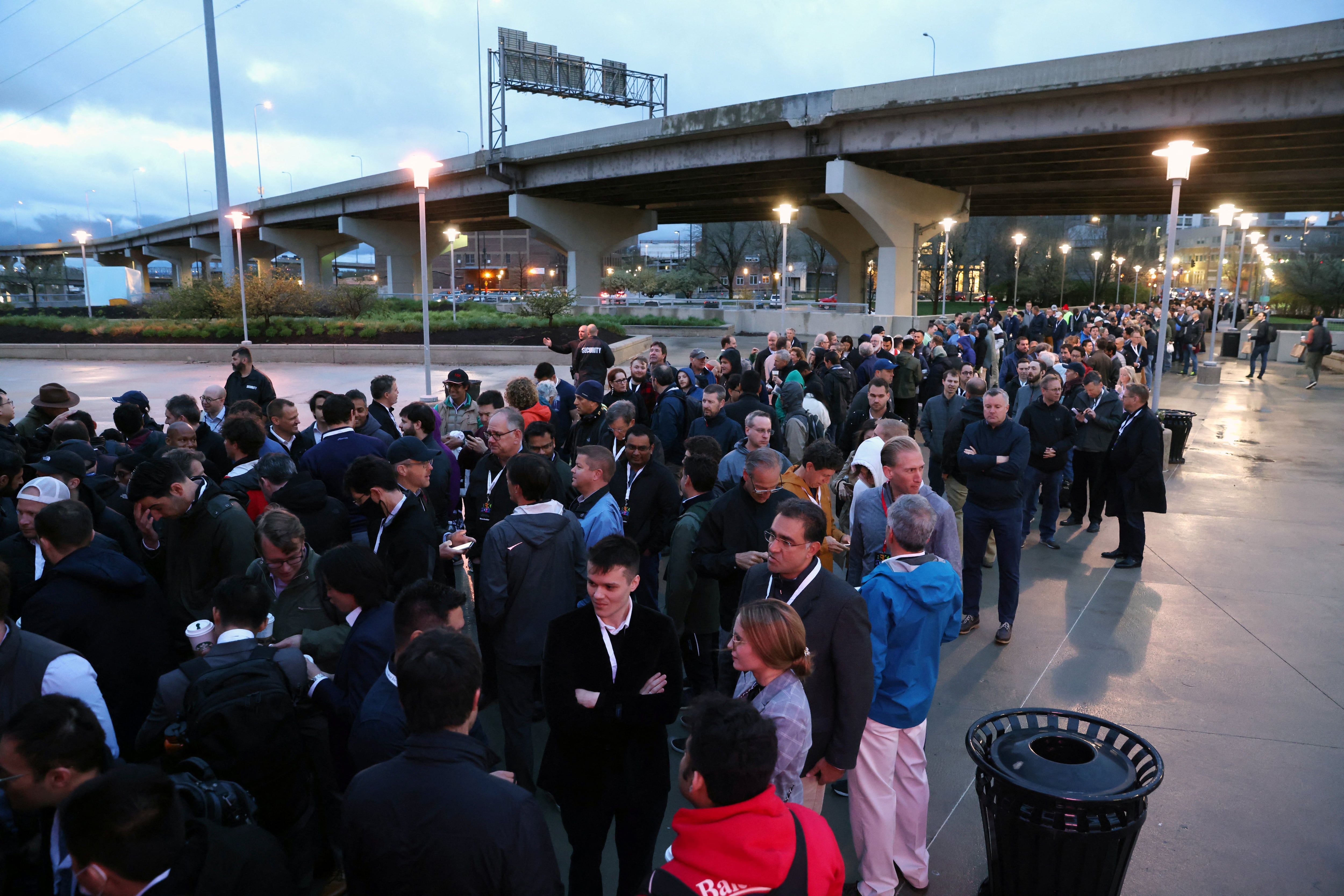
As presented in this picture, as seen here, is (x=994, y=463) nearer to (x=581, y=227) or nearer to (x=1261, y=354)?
(x=1261, y=354)

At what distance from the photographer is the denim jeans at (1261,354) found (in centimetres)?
2511

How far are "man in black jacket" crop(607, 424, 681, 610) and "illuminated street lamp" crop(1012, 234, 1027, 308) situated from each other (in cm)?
4539

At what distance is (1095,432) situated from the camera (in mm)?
9141

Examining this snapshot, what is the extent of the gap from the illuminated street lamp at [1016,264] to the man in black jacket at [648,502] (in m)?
45.4

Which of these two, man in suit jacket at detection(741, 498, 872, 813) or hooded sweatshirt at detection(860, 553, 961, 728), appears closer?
man in suit jacket at detection(741, 498, 872, 813)

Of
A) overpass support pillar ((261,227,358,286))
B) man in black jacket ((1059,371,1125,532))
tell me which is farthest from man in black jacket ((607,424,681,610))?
overpass support pillar ((261,227,358,286))

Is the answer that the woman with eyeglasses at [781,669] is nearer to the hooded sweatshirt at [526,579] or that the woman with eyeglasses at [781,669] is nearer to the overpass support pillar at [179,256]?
the hooded sweatshirt at [526,579]

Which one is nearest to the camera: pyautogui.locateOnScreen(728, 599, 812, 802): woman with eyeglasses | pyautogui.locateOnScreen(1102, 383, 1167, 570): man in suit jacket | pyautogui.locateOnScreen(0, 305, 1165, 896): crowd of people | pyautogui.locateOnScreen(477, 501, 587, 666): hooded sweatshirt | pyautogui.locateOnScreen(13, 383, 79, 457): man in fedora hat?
pyautogui.locateOnScreen(0, 305, 1165, 896): crowd of people

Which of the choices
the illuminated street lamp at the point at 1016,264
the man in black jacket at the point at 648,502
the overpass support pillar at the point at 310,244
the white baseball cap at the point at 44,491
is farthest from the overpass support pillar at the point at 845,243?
the white baseball cap at the point at 44,491

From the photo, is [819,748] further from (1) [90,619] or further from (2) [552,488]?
(1) [90,619]

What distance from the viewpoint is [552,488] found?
504 centimetres

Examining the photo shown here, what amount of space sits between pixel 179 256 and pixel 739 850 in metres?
106

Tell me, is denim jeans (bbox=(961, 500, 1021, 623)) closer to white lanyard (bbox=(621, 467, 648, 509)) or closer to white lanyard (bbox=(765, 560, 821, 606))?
white lanyard (bbox=(621, 467, 648, 509))

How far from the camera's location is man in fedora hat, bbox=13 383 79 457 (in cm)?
703
